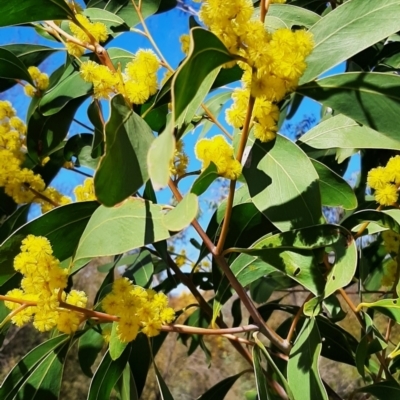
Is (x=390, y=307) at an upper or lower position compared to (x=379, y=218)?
lower

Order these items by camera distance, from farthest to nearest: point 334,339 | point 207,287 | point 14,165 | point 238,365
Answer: point 238,365, point 207,287, point 334,339, point 14,165

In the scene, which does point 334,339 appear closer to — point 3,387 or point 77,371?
point 3,387

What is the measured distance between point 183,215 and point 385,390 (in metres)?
0.61

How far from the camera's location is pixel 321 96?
72cm

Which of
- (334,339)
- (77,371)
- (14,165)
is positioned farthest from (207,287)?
(77,371)

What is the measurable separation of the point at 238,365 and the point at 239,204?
547 cm

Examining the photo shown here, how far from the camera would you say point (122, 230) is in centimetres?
73

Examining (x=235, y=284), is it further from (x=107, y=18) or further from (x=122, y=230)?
(x=107, y=18)

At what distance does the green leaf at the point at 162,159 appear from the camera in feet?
1.43

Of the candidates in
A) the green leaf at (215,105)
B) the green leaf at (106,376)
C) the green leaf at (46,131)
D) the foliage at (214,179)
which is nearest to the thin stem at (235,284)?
the foliage at (214,179)

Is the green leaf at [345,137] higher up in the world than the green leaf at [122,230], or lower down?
higher up

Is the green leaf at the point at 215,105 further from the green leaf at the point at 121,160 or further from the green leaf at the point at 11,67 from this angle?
the green leaf at the point at 121,160

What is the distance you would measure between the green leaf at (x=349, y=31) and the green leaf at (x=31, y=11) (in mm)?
382

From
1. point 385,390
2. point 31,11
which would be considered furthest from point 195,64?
point 385,390
